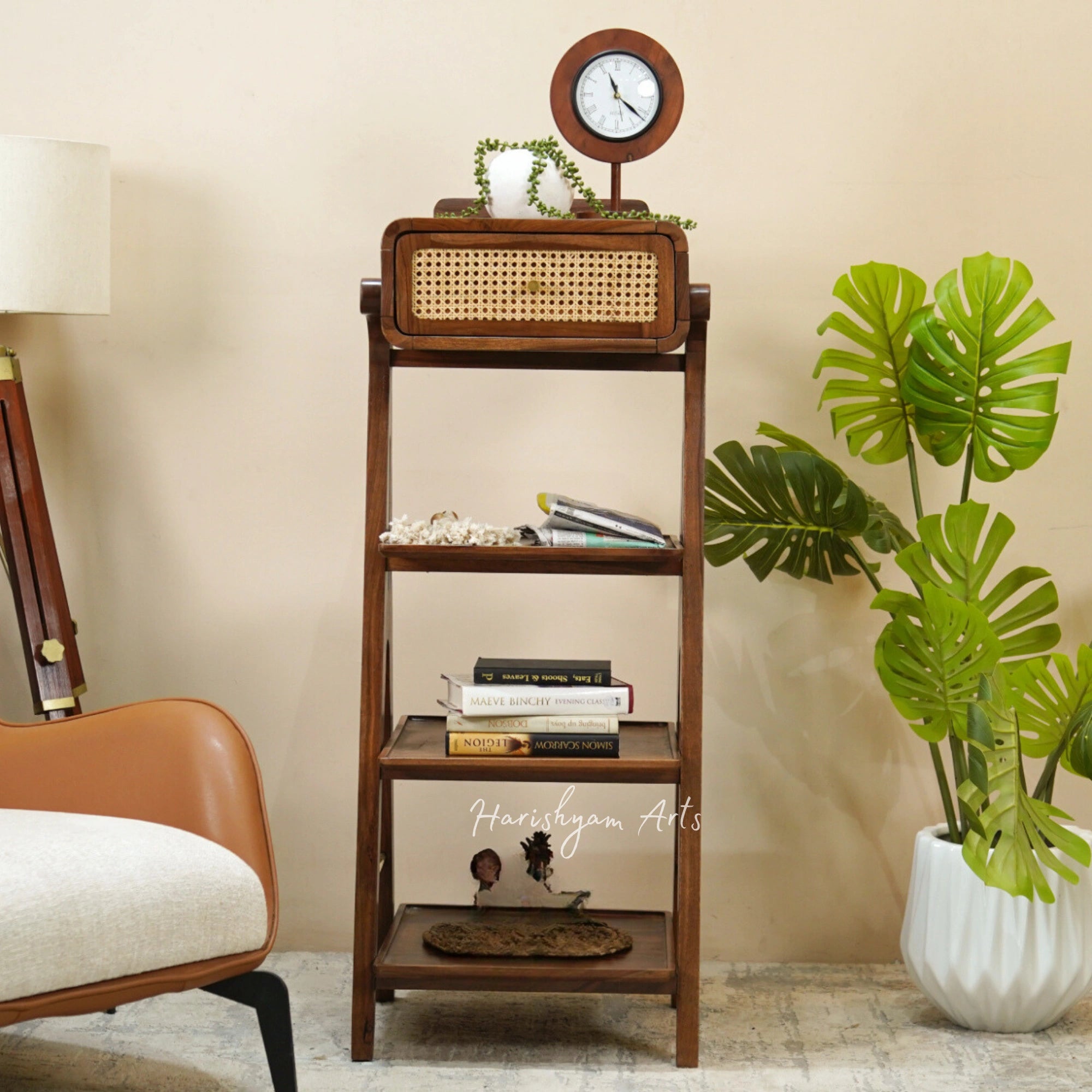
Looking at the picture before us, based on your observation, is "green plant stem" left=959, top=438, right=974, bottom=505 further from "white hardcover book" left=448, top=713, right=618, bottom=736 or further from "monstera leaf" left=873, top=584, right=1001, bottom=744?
"white hardcover book" left=448, top=713, right=618, bottom=736

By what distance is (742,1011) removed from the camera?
2285 millimetres

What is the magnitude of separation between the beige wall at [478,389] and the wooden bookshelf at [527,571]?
1.62 feet

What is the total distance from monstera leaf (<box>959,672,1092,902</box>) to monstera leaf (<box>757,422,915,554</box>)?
35 cm

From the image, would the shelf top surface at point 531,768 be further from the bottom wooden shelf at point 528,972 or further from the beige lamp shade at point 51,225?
the beige lamp shade at point 51,225

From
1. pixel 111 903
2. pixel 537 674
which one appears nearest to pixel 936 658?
pixel 537 674

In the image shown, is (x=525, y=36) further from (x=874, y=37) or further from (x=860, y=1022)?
(x=860, y=1022)

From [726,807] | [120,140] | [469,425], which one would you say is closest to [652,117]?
[469,425]

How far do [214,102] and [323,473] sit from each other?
32.1 inches

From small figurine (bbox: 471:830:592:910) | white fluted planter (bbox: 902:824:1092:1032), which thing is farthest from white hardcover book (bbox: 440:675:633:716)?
white fluted planter (bbox: 902:824:1092:1032)

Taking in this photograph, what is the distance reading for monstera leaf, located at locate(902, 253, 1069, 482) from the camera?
2080 mm

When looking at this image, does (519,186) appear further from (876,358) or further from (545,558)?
(876,358)

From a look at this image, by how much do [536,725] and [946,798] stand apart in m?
0.79

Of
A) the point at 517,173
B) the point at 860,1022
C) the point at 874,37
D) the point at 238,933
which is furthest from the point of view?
the point at 874,37

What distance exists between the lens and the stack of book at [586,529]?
2051mm
